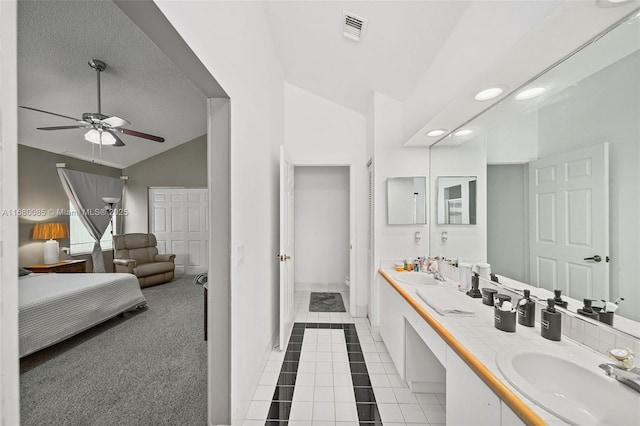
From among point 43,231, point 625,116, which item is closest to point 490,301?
point 625,116

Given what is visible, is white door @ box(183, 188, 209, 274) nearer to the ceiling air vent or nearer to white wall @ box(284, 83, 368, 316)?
white wall @ box(284, 83, 368, 316)

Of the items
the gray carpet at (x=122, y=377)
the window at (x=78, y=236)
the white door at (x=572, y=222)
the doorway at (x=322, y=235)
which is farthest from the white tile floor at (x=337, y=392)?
the window at (x=78, y=236)

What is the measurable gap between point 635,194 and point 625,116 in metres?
0.30

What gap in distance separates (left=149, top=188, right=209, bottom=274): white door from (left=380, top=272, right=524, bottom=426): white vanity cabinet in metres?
4.54

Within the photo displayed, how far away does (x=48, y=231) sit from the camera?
3.79 metres

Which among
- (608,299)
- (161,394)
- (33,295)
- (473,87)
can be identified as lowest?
(161,394)

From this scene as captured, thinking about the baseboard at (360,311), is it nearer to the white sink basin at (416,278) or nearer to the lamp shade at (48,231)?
the white sink basin at (416,278)

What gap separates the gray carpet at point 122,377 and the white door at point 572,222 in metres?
2.24

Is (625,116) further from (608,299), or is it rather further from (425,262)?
(425,262)

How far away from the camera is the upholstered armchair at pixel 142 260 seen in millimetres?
4559

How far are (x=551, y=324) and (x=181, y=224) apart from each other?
618 cm

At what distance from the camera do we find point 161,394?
1888mm

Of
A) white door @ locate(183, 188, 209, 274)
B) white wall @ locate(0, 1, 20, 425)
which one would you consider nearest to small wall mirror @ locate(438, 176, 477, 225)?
white wall @ locate(0, 1, 20, 425)

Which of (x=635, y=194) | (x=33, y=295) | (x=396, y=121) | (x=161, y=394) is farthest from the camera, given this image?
(x=396, y=121)
